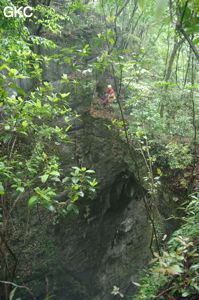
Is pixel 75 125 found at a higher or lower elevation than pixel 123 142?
higher

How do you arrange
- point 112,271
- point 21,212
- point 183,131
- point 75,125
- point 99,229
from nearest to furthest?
point 21,212 → point 112,271 → point 99,229 → point 75,125 → point 183,131

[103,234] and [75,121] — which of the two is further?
[75,121]

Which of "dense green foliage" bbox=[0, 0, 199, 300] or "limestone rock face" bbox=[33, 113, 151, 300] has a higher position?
"dense green foliage" bbox=[0, 0, 199, 300]

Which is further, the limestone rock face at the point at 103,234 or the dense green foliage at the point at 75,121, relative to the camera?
the limestone rock face at the point at 103,234

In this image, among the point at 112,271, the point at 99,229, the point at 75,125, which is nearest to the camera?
the point at 112,271

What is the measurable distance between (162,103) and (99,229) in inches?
171

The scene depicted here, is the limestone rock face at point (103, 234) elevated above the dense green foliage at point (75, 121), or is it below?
below

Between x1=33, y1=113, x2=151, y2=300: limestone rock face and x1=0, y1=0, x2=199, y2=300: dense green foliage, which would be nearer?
x1=0, y1=0, x2=199, y2=300: dense green foliage

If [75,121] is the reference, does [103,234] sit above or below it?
below

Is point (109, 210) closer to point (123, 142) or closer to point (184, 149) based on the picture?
point (123, 142)

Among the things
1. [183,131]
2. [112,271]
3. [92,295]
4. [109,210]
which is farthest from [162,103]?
[92,295]

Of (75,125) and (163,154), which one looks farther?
(75,125)

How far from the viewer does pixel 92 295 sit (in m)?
4.99

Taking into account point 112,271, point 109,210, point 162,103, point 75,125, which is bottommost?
point 112,271
